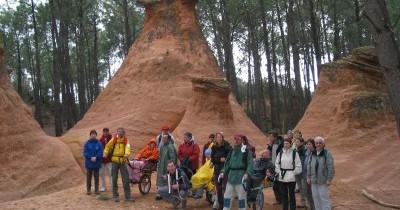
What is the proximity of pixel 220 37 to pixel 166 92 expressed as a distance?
14819 mm

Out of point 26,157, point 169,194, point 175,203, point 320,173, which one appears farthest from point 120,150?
point 26,157

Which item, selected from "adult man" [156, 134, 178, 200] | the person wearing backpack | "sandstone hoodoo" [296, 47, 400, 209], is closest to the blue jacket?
"adult man" [156, 134, 178, 200]

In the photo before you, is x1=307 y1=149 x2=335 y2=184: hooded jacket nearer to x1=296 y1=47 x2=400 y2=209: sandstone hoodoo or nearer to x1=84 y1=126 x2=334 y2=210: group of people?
x1=84 y1=126 x2=334 y2=210: group of people

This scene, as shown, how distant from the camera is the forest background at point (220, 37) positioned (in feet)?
89.5

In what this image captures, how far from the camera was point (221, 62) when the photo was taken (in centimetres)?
3600

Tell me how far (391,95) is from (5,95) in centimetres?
1175

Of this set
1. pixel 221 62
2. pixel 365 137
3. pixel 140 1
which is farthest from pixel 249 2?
pixel 365 137

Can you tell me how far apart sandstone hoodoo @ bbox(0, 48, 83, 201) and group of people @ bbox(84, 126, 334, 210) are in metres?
2.66

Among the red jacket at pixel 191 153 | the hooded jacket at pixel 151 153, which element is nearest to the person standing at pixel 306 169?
the red jacket at pixel 191 153

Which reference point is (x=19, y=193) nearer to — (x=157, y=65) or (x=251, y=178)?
(x=251, y=178)

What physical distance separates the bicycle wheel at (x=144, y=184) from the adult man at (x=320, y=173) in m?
4.10

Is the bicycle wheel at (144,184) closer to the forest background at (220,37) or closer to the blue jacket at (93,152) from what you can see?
the blue jacket at (93,152)

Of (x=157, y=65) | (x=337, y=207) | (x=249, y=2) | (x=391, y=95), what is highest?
(x=249, y=2)

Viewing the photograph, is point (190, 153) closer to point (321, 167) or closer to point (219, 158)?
point (219, 158)
